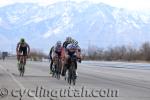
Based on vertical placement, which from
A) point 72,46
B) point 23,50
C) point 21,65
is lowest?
point 21,65

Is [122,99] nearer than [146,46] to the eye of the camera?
Yes

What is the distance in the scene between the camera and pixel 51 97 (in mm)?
17344

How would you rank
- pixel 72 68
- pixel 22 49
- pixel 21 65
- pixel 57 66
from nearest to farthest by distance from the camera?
pixel 72 68 < pixel 57 66 < pixel 22 49 < pixel 21 65

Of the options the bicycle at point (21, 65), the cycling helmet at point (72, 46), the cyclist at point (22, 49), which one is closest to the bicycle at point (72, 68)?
the cycling helmet at point (72, 46)

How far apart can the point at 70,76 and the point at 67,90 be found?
367cm

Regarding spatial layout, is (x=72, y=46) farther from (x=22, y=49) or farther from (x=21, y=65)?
(x=21, y=65)

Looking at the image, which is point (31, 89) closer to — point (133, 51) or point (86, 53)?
point (133, 51)

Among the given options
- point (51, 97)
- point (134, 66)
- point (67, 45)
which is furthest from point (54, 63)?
point (134, 66)

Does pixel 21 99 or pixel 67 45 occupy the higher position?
pixel 67 45

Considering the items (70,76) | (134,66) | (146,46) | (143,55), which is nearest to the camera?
(70,76)

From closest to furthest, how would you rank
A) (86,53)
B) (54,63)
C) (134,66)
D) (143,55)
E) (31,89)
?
(31,89), (54,63), (134,66), (143,55), (86,53)

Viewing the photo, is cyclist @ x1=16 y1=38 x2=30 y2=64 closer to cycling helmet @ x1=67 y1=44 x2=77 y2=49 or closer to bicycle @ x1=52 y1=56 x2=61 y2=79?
bicycle @ x1=52 y1=56 x2=61 y2=79

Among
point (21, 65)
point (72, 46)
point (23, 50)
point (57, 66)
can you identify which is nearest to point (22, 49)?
point (23, 50)

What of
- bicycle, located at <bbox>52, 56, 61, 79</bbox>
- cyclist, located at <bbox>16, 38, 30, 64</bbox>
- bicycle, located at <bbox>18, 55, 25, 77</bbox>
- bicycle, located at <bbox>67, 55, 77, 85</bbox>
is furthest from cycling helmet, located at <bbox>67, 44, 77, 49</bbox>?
bicycle, located at <bbox>18, 55, 25, 77</bbox>
